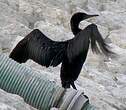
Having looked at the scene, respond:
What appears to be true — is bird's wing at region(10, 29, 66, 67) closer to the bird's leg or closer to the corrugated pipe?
the bird's leg

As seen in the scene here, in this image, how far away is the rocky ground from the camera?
7281 mm

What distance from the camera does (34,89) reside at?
5.52 meters

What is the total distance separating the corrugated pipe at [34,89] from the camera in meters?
5.43

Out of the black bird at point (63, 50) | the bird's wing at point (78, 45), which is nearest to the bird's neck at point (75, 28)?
the black bird at point (63, 50)

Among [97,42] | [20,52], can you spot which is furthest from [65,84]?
[97,42]

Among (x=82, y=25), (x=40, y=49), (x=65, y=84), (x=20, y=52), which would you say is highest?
(x=40, y=49)

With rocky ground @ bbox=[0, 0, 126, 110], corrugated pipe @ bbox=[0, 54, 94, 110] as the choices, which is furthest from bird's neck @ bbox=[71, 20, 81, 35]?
corrugated pipe @ bbox=[0, 54, 94, 110]

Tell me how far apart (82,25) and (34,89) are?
5341 mm

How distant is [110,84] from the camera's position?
789 cm

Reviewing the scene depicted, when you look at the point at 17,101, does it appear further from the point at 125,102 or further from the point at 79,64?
the point at 125,102

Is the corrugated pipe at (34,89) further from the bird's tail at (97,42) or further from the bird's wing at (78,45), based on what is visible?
the bird's tail at (97,42)

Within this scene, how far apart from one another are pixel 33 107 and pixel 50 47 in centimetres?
101

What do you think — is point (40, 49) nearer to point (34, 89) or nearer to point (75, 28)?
point (75, 28)

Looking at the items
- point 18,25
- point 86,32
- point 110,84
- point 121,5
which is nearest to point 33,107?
point 86,32
